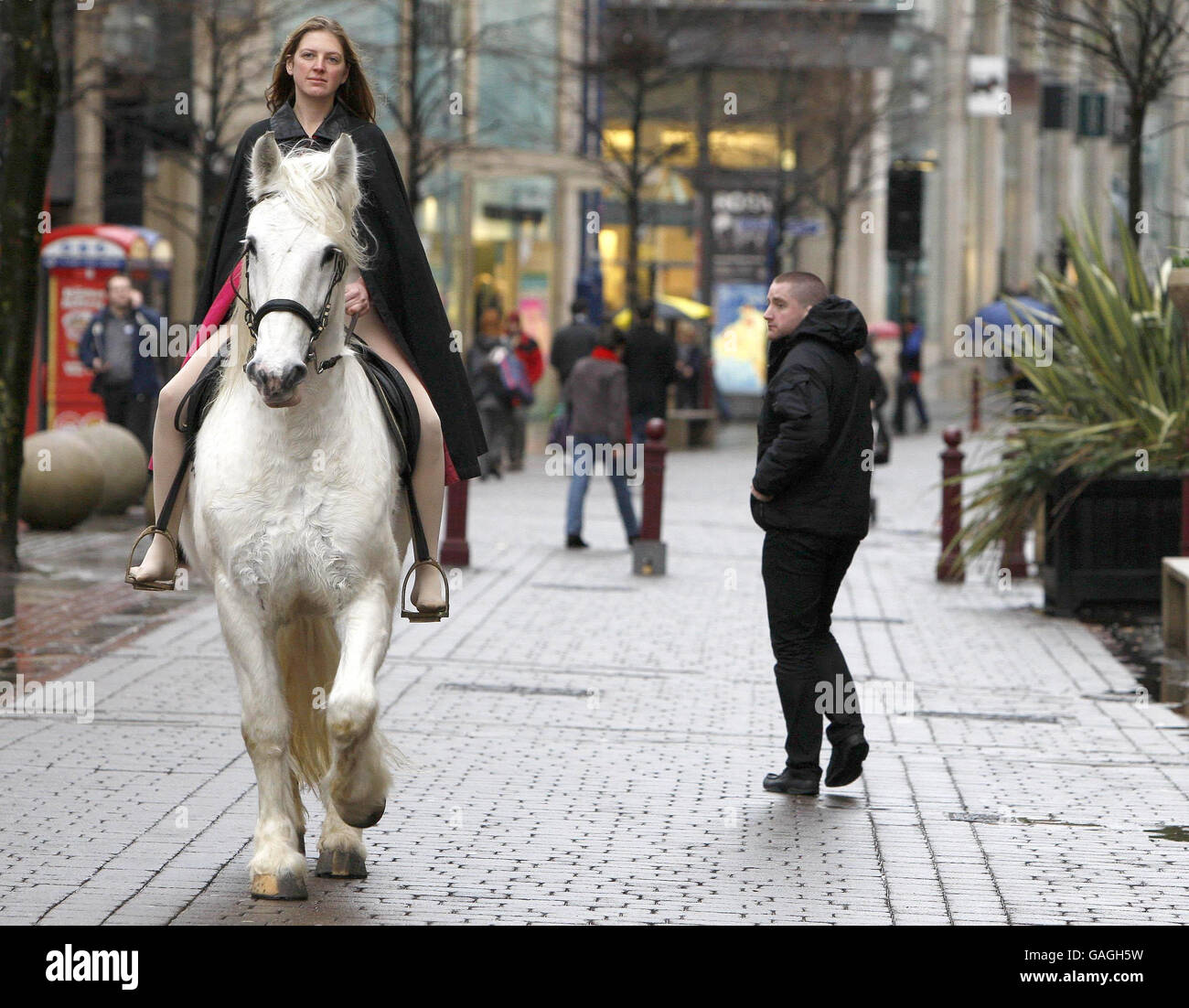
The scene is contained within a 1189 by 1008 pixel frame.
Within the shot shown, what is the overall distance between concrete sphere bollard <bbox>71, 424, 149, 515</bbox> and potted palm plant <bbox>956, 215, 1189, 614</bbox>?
7.59 m

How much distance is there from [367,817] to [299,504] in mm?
932

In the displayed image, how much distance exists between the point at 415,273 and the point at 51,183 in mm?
23863

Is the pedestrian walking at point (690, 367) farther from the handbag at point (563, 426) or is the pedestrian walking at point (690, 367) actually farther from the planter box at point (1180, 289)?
the planter box at point (1180, 289)

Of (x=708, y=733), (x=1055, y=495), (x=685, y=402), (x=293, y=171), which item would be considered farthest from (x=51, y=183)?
(x=293, y=171)

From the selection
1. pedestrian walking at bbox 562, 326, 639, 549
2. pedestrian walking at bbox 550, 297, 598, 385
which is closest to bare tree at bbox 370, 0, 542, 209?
pedestrian walking at bbox 550, 297, 598, 385

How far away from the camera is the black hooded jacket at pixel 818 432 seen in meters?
7.89

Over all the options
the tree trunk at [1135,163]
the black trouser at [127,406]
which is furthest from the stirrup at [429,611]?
the black trouser at [127,406]

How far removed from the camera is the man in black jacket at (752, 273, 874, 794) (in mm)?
7863

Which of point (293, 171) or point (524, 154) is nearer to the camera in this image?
point (293, 171)

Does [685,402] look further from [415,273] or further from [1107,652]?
[415,273]

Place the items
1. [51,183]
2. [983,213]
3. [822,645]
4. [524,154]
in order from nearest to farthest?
[822,645], [51,183], [524,154], [983,213]

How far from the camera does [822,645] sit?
8.05 metres

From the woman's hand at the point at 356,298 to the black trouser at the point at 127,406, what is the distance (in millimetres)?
13477

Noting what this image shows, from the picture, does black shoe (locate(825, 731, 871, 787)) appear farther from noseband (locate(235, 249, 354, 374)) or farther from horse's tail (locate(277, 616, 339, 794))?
noseband (locate(235, 249, 354, 374))
